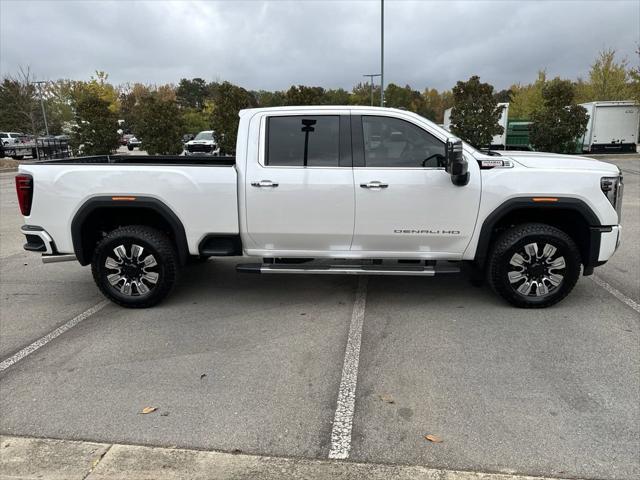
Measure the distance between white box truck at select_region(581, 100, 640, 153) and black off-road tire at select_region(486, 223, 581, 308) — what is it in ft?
79.5

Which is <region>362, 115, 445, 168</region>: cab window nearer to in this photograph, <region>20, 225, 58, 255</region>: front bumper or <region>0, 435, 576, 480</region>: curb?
<region>0, 435, 576, 480</region>: curb

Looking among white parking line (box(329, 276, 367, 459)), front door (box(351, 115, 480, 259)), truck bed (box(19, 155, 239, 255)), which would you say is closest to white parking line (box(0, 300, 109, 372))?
truck bed (box(19, 155, 239, 255))

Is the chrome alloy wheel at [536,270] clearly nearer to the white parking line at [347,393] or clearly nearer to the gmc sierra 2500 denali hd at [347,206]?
the gmc sierra 2500 denali hd at [347,206]

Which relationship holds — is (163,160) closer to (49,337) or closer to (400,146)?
(49,337)

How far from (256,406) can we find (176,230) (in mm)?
2198

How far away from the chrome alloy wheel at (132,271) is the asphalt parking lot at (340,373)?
25 centimetres

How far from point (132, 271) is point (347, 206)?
89.3 inches

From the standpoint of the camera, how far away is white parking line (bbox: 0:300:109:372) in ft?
13.2

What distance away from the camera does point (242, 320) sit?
15.8ft

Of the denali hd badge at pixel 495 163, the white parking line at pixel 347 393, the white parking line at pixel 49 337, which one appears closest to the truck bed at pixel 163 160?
the white parking line at pixel 49 337

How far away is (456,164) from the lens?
14.4 ft

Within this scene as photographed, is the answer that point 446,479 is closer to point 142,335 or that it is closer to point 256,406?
point 256,406

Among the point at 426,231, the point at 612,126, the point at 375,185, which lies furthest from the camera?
the point at 612,126

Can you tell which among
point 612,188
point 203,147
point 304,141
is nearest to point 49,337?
point 304,141
